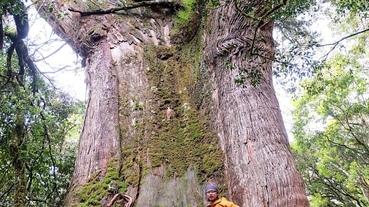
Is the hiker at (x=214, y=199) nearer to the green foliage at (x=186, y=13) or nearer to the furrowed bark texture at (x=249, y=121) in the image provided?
the furrowed bark texture at (x=249, y=121)

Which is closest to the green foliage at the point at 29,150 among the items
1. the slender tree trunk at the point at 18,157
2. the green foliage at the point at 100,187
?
the slender tree trunk at the point at 18,157

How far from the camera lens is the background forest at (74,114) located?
5285 millimetres

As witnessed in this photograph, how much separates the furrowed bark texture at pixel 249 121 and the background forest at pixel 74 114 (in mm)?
438

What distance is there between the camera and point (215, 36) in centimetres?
538

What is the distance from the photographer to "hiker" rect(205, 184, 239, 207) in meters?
3.95

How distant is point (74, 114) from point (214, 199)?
5654mm

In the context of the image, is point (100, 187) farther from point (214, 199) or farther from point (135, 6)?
point (135, 6)

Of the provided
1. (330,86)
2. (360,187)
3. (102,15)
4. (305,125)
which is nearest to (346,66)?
(330,86)

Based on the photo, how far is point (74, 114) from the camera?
890 centimetres

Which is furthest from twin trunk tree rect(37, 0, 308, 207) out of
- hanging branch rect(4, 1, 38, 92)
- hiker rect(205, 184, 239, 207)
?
hanging branch rect(4, 1, 38, 92)

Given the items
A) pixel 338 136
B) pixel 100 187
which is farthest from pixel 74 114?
pixel 338 136

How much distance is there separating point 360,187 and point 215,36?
39.1 feet

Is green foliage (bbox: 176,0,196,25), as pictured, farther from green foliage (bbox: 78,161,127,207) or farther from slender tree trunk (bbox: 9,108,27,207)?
slender tree trunk (bbox: 9,108,27,207)

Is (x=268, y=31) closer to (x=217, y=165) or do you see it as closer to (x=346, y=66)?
(x=217, y=165)
